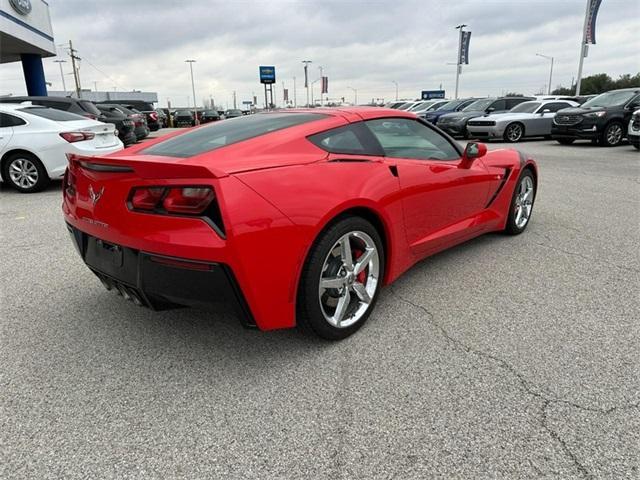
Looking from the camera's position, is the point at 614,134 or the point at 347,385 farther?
the point at 614,134

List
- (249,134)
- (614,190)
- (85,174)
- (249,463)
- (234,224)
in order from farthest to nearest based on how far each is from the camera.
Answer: (614,190) → (249,134) → (85,174) → (234,224) → (249,463)

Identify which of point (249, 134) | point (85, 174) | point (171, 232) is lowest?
point (171, 232)

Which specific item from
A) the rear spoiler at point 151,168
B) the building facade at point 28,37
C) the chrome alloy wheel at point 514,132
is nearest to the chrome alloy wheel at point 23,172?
the rear spoiler at point 151,168

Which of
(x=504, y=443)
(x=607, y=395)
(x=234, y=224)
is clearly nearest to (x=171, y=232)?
(x=234, y=224)

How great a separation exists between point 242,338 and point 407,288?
1.34 metres

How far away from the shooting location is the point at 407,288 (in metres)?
3.44

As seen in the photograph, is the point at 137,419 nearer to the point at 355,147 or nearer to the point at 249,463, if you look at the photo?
the point at 249,463

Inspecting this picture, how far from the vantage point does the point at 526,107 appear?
16.9 m

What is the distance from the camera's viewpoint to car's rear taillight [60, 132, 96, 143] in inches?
283

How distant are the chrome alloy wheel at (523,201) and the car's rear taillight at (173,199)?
3496mm

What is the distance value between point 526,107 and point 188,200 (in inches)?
692

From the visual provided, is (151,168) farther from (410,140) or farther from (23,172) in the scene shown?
(23,172)

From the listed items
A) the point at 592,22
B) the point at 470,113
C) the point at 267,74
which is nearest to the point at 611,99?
the point at 470,113

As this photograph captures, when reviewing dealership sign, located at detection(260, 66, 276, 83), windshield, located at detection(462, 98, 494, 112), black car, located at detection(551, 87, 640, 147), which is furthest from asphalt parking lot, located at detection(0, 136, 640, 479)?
dealership sign, located at detection(260, 66, 276, 83)
